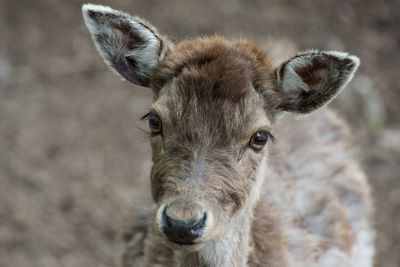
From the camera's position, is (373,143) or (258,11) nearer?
(373,143)

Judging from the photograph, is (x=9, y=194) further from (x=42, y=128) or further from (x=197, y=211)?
(x=197, y=211)

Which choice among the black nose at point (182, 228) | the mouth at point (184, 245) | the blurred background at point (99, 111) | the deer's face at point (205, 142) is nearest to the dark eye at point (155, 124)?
the deer's face at point (205, 142)

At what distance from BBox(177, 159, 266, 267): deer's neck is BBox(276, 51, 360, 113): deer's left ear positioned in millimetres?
633

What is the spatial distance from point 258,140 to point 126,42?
A: 4.84ft

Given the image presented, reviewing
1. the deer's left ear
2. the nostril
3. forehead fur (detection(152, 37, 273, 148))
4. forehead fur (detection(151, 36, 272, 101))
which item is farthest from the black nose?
the deer's left ear

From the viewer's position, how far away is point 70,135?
30.9 ft

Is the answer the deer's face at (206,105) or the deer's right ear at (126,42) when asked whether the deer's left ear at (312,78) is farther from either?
the deer's right ear at (126,42)

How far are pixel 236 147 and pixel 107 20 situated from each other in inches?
62.7

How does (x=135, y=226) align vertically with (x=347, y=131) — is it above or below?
below

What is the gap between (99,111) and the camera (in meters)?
9.90

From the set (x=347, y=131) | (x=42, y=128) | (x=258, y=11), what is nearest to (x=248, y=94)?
(x=347, y=131)

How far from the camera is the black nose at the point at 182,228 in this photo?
13.5ft

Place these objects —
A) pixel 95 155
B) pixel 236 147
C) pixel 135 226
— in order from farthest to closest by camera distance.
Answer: pixel 95 155, pixel 135 226, pixel 236 147

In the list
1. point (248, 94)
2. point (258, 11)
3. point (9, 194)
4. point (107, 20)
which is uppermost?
point (258, 11)
